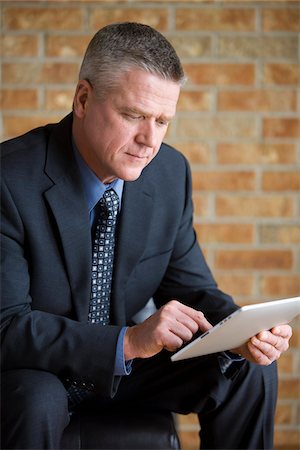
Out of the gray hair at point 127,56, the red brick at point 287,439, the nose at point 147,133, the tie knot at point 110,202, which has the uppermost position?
the gray hair at point 127,56

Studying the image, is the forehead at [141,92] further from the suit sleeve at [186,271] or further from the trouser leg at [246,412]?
the trouser leg at [246,412]

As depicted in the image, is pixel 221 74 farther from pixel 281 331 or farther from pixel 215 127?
pixel 281 331

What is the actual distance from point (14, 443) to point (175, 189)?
0.87m

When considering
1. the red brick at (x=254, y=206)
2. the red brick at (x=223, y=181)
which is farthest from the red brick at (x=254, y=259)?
the red brick at (x=223, y=181)

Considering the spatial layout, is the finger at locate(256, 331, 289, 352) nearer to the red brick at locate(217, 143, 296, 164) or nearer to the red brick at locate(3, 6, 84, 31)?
the red brick at locate(217, 143, 296, 164)

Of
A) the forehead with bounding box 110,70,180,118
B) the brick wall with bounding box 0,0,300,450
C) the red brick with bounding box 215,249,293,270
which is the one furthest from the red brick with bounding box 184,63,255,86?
the forehead with bounding box 110,70,180,118

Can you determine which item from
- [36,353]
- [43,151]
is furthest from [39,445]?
[43,151]

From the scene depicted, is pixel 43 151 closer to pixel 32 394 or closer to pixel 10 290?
pixel 10 290

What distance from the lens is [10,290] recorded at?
179 cm

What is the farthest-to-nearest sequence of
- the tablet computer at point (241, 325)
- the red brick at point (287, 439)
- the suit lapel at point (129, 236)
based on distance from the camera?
the red brick at point (287, 439), the suit lapel at point (129, 236), the tablet computer at point (241, 325)

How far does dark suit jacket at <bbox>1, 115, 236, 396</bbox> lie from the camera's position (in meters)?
1.77

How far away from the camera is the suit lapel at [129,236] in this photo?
2041 millimetres

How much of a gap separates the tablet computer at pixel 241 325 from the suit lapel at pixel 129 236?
337mm

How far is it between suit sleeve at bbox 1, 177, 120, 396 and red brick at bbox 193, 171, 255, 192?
47.5 inches
